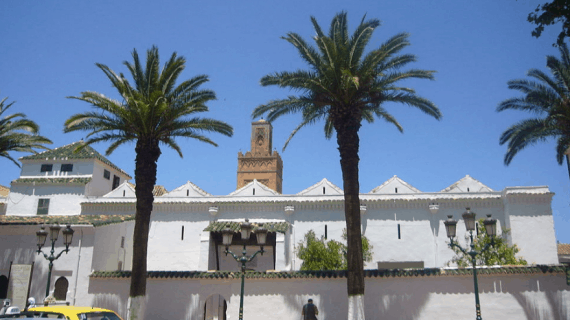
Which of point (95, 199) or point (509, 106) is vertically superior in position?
point (509, 106)

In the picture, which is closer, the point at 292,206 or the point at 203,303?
the point at 203,303

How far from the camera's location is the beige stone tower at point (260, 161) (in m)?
60.0

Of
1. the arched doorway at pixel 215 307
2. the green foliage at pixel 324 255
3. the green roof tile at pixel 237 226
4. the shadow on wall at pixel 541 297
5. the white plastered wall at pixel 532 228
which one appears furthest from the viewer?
the green roof tile at pixel 237 226

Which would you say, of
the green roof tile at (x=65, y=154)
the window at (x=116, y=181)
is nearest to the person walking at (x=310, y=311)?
the green roof tile at (x=65, y=154)

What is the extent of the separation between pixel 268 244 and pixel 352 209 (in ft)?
44.7

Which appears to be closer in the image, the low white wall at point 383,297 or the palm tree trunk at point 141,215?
the low white wall at point 383,297

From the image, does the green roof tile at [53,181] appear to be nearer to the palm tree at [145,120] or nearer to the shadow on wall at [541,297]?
the palm tree at [145,120]

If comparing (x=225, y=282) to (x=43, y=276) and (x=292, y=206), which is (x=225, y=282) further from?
(x=292, y=206)

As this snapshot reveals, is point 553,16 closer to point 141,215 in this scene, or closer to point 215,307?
point 141,215

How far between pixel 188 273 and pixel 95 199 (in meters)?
14.8

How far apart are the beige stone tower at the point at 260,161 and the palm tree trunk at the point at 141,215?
41.0m

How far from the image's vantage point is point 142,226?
58.1 ft

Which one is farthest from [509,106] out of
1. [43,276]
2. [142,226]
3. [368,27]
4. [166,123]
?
[43,276]

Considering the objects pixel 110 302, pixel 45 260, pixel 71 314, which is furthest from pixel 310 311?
pixel 45 260
